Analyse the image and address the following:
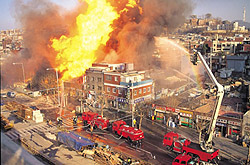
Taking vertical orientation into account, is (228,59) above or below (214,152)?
above

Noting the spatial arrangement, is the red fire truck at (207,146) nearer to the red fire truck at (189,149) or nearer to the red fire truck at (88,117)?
the red fire truck at (189,149)

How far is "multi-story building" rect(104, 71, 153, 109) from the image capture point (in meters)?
34.5

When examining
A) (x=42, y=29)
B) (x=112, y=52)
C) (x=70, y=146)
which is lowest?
(x=70, y=146)

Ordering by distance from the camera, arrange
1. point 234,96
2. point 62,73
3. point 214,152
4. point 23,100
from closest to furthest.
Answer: point 214,152 → point 234,96 → point 23,100 → point 62,73

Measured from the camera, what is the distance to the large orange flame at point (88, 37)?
1795 inches

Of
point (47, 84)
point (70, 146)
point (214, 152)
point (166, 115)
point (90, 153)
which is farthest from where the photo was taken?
point (47, 84)

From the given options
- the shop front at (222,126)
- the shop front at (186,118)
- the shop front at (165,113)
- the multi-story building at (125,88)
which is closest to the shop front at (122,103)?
the multi-story building at (125,88)

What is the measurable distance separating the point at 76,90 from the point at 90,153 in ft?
87.1

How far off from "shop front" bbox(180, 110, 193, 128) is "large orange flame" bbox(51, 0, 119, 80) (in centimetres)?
2357

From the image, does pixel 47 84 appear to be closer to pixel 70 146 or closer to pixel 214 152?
pixel 70 146

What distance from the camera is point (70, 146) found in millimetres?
20172

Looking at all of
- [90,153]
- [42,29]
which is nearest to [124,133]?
[90,153]

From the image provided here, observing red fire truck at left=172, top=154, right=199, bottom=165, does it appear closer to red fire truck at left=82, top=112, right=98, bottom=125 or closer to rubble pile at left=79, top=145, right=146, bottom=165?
rubble pile at left=79, top=145, right=146, bottom=165

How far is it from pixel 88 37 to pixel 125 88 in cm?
1731
